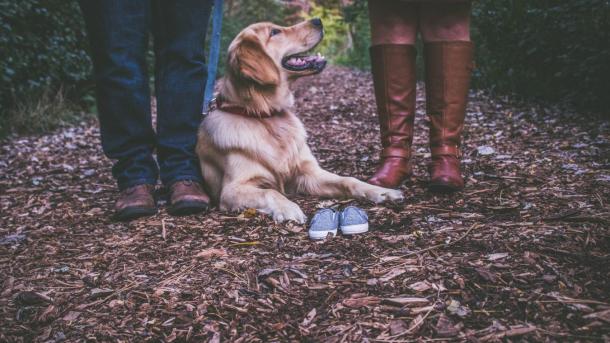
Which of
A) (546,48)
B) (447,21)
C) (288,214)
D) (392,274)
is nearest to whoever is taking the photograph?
(392,274)

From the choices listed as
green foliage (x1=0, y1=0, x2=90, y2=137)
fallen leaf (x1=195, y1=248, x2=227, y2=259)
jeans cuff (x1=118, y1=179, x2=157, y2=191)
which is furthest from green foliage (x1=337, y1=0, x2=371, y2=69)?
fallen leaf (x1=195, y1=248, x2=227, y2=259)

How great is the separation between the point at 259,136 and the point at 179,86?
0.46 meters

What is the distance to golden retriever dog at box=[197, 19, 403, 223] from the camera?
2.51m

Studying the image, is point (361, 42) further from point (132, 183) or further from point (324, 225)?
point (324, 225)

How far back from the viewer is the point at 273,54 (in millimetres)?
2730

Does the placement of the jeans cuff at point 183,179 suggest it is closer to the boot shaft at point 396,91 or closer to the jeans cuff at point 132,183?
the jeans cuff at point 132,183

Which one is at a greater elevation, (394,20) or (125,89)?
(394,20)

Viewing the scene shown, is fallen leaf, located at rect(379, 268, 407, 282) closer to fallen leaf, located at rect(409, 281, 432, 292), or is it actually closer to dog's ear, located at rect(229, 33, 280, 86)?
fallen leaf, located at rect(409, 281, 432, 292)

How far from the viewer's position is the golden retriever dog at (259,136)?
2.51 metres

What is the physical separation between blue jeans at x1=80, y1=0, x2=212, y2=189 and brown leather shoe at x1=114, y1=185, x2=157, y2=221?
0.15 ft

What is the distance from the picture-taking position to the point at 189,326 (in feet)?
4.51

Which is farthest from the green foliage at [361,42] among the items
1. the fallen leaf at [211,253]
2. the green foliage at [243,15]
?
the fallen leaf at [211,253]

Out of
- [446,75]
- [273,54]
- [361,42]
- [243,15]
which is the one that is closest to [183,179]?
[273,54]

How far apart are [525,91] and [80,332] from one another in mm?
4244
